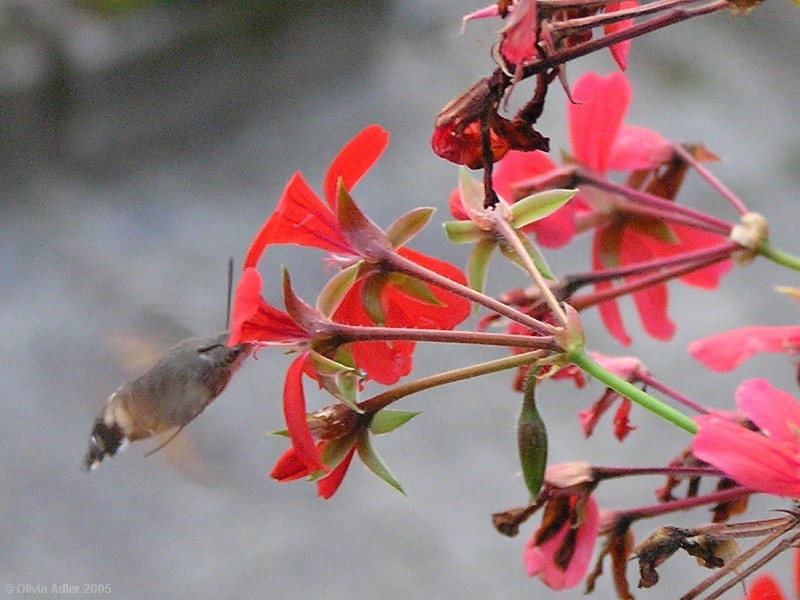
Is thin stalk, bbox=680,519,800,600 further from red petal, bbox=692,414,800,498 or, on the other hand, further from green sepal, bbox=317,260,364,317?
green sepal, bbox=317,260,364,317

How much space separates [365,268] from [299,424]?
6cm

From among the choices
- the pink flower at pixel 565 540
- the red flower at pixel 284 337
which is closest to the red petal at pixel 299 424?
the red flower at pixel 284 337

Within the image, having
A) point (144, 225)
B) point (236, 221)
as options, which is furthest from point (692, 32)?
point (144, 225)

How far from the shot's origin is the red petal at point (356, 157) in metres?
0.31

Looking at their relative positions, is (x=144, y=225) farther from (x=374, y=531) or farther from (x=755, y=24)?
(x=755, y=24)

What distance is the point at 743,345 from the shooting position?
341 mm

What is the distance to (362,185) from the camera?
6.55 ft

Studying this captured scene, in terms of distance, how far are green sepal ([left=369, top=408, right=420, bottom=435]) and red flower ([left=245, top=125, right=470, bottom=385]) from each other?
1.2 inches

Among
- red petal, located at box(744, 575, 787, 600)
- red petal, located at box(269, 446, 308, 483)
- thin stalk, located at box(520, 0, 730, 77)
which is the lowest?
red petal, located at box(744, 575, 787, 600)

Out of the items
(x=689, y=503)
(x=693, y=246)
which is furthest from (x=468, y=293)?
(x=693, y=246)

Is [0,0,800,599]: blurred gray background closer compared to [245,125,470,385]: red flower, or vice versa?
[245,125,470,385]: red flower

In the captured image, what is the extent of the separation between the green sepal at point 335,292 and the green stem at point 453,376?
0.03m

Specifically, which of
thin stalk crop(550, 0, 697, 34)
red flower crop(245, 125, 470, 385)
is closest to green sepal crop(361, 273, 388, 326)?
red flower crop(245, 125, 470, 385)

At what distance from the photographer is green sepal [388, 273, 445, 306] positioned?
32 cm
